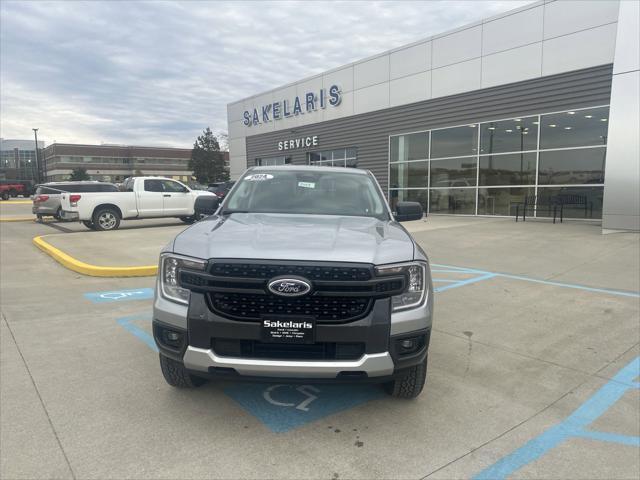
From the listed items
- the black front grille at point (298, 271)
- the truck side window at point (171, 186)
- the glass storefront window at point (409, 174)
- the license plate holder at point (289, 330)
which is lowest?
the license plate holder at point (289, 330)

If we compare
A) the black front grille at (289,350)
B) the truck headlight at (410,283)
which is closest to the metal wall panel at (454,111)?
the truck headlight at (410,283)

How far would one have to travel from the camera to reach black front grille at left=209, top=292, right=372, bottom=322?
2.55 meters

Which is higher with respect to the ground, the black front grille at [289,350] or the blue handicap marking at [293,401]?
the black front grille at [289,350]

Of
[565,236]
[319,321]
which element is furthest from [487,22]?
[319,321]

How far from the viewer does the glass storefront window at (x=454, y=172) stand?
18.1 m

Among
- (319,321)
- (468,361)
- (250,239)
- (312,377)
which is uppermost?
(250,239)

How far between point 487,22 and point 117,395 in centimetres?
1826

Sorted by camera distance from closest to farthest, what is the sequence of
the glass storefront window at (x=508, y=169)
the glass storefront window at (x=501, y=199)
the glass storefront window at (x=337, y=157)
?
the glass storefront window at (x=508, y=169)
the glass storefront window at (x=501, y=199)
the glass storefront window at (x=337, y=157)

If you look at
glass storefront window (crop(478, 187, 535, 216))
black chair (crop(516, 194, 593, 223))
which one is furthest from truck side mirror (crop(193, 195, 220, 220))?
glass storefront window (crop(478, 187, 535, 216))

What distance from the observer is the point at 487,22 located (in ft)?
54.5

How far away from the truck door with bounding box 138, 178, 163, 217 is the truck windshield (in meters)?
11.5

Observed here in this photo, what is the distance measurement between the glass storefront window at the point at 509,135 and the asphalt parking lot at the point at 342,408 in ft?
39.3

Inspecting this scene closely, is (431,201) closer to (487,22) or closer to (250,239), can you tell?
(487,22)

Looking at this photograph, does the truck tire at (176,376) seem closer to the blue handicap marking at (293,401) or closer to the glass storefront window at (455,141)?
the blue handicap marking at (293,401)
